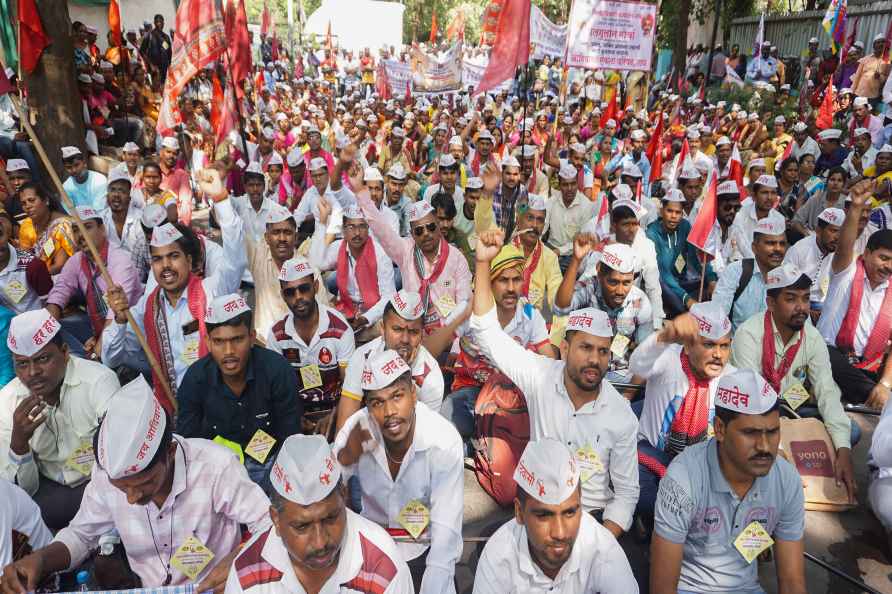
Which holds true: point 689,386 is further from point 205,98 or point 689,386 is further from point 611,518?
point 205,98

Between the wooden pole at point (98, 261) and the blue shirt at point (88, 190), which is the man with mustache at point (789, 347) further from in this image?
the blue shirt at point (88, 190)

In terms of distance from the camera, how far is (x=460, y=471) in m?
3.06

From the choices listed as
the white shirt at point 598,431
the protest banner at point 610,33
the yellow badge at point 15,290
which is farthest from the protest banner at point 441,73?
the white shirt at point 598,431

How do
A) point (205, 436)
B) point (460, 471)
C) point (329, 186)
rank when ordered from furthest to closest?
1. point (329, 186)
2. point (205, 436)
3. point (460, 471)

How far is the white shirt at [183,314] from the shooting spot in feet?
14.6

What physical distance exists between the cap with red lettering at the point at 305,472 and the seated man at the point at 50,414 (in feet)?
5.88

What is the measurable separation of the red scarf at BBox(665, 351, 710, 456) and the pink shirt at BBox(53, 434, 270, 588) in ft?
7.75

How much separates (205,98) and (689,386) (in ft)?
54.4

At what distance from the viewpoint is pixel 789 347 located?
13.8ft

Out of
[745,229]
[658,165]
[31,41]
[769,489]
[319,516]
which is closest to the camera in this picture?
[319,516]

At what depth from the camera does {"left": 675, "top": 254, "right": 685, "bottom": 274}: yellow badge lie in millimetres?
6820

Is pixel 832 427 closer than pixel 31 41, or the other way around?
pixel 832 427

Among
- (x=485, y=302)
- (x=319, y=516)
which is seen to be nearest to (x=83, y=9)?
(x=485, y=302)

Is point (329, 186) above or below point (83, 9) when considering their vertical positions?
below
